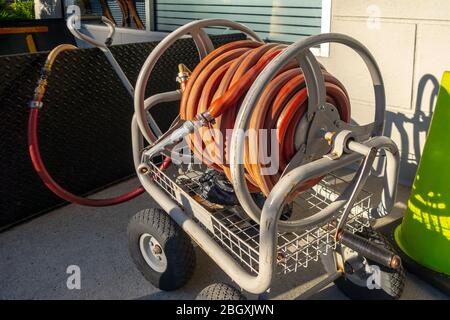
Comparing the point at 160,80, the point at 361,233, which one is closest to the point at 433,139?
the point at 361,233

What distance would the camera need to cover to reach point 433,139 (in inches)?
88.2

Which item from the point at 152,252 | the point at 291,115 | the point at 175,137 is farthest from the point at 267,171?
the point at 152,252

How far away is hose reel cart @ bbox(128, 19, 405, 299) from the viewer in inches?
63.3

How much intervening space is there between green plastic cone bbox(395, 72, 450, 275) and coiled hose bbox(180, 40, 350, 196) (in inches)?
21.0

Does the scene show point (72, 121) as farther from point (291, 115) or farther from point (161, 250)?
point (291, 115)

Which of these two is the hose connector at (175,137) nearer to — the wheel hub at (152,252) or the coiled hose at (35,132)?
the wheel hub at (152,252)

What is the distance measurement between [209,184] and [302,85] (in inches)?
30.0

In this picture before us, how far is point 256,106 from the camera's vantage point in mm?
1783

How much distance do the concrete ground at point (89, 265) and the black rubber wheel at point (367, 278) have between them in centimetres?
11

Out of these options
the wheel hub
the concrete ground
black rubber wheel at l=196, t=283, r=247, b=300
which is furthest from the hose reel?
the concrete ground

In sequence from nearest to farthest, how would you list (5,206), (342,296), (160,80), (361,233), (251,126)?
(251,126) < (361,233) < (342,296) < (5,206) < (160,80)

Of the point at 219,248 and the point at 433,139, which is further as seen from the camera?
the point at 433,139

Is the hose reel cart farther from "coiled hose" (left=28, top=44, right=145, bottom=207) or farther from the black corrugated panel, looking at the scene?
the black corrugated panel
